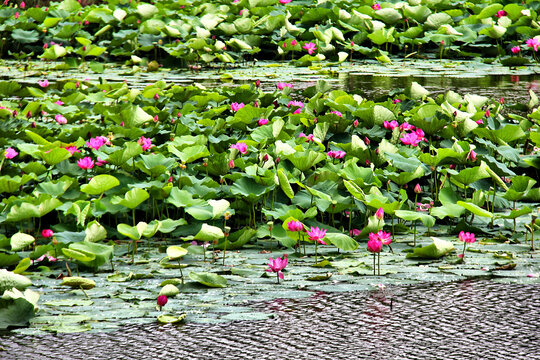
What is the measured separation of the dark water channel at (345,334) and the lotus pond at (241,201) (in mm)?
82

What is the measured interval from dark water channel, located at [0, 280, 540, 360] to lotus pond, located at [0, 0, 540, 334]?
8 centimetres

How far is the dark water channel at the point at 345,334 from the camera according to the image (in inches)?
74.5

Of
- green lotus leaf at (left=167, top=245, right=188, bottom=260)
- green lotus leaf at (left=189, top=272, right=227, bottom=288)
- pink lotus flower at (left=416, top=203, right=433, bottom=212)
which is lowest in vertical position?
pink lotus flower at (left=416, top=203, right=433, bottom=212)

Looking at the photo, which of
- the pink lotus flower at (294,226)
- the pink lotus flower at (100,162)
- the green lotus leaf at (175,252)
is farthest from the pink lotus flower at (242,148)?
the green lotus leaf at (175,252)

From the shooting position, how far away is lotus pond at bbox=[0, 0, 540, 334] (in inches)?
94.2

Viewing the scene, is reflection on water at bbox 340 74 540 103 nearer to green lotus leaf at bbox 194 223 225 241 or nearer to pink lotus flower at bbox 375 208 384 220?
pink lotus flower at bbox 375 208 384 220

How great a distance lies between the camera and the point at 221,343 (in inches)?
77.3

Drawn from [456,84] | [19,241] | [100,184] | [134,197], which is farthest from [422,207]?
[456,84]

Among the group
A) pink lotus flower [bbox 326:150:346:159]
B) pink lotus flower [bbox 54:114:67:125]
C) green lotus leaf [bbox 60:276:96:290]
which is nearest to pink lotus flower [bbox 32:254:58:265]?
green lotus leaf [bbox 60:276:96:290]

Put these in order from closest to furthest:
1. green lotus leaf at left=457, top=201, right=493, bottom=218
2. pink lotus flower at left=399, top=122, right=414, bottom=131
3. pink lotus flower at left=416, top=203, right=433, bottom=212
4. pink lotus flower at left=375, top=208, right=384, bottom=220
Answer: pink lotus flower at left=375, top=208, right=384, bottom=220 → green lotus leaf at left=457, top=201, right=493, bottom=218 → pink lotus flower at left=416, top=203, right=433, bottom=212 → pink lotus flower at left=399, top=122, right=414, bottom=131

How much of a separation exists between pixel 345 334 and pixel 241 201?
46.5 inches

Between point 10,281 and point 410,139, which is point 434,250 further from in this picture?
point 10,281

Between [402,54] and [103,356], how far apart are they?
6.82 m

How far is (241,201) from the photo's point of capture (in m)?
3.11
